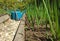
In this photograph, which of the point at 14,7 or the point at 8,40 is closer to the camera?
the point at 8,40

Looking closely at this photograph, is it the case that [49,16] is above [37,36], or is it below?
above

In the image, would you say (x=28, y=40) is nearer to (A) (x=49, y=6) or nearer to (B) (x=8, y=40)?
(A) (x=49, y=6)

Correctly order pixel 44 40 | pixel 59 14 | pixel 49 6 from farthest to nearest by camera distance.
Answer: pixel 44 40, pixel 49 6, pixel 59 14

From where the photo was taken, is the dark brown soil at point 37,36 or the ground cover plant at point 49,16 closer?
the ground cover plant at point 49,16

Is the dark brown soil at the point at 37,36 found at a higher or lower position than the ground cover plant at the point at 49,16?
lower

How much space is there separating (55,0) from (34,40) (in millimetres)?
903

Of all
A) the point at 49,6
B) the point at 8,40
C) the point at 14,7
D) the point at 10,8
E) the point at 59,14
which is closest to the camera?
the point at 59,14

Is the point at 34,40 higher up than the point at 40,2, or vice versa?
the point at 40,2

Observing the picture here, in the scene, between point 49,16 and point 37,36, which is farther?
point 37,36

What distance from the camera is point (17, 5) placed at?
35.0 feet

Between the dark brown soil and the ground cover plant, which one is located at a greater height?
the ground cover plant

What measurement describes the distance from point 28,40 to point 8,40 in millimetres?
1399

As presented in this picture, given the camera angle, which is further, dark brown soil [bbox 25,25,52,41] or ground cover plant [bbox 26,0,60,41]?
dark brown soil [bbox 25,25,52,41]

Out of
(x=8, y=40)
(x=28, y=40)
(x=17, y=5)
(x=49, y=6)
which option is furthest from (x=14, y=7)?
(x=49, y=6)
